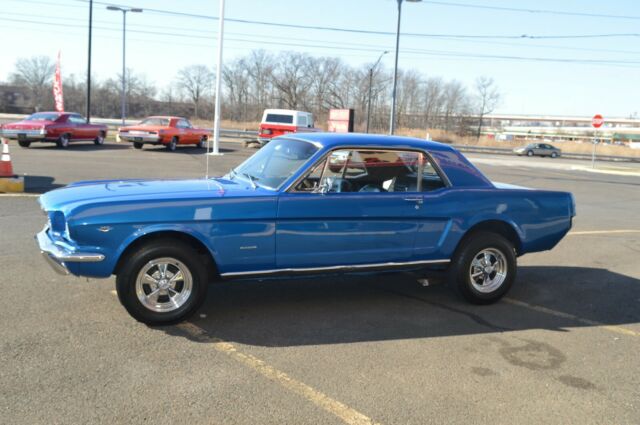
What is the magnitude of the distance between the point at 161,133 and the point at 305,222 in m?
18.9

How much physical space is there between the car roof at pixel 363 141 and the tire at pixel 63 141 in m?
18.5

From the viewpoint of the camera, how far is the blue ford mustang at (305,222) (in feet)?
13.6

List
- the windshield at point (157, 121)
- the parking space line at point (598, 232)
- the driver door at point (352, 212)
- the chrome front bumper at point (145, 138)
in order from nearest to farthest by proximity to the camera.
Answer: the driver door at point (352, 212) < the parking space line at point (598, 232) < the chrome front bumper at point (145, 138) < the windshield at point (157, 121)

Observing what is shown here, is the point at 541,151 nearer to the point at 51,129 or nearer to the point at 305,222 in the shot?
the point at 51,129

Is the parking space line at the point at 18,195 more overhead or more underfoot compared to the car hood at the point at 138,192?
more underfoot

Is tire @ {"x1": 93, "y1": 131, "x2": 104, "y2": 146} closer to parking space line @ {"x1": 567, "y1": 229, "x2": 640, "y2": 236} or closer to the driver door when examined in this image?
parking space line @ {"x1": 567, "y1": 229, "x2": 640, "y2": 236}

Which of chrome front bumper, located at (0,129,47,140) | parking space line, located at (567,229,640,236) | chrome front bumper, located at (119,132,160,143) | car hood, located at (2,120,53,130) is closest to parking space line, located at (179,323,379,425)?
parking space line, located at (567,229,640,236)

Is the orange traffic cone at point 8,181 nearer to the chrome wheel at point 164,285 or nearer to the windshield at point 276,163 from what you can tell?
the windshield at point 276,163

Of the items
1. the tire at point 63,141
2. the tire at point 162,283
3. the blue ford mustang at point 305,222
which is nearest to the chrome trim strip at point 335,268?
the blue ford mustang at point 305,222

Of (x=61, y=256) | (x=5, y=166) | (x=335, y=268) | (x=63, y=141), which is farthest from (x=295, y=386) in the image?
(x=63, y=141)

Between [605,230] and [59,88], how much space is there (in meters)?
31.5

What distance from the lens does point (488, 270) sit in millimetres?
5359

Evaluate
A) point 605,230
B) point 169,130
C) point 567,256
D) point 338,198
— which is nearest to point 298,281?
point 338,198

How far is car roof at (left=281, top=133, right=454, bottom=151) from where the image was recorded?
4943 mm
